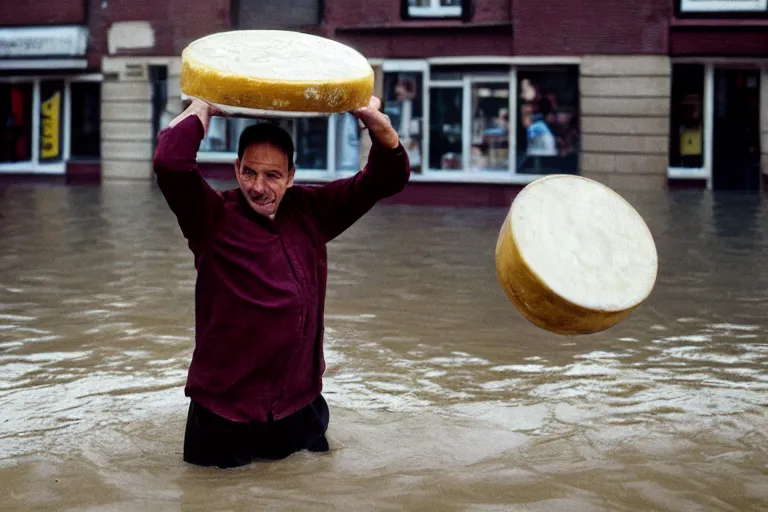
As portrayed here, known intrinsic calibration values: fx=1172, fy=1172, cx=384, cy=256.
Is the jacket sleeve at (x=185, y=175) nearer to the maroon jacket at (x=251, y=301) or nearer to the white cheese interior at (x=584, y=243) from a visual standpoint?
the maroon jacket at (x=251, y=301)

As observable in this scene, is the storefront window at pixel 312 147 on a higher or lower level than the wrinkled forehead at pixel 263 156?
higher

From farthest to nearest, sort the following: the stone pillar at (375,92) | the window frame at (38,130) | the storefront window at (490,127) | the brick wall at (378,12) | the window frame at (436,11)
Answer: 1. the window frame at (38,130)
2. the stone pillar at (375,92)
3. the storefront window at (490,127)
4. the window frame at (436,11)
5. the brick wall at (378,12)

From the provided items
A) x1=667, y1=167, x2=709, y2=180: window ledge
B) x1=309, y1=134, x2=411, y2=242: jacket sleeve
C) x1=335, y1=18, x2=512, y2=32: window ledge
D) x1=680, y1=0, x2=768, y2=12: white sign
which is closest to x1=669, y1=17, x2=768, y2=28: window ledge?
x1=680, y1=0, x2=768, y2=12: white sign

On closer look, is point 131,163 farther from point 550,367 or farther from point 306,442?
point 306,442

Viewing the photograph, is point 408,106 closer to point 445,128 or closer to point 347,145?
point 445,128

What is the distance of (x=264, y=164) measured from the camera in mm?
4074

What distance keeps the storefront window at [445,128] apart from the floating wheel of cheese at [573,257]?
16330mm

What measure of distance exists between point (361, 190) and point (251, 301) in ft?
1.97

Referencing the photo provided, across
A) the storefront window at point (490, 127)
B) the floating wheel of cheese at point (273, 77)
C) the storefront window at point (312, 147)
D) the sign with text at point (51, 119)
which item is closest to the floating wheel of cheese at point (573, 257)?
the floating wheel of cheese at point (273, 77)

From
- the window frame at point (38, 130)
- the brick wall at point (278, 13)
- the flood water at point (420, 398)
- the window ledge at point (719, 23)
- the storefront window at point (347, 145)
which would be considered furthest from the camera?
the window frame at point (38, 130)

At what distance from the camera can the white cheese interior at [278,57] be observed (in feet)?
12.7

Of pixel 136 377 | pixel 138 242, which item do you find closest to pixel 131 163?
pixel 138 242

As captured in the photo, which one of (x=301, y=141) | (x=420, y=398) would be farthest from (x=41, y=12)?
(x=420, y=398)

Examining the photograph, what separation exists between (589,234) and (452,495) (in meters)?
1.18
